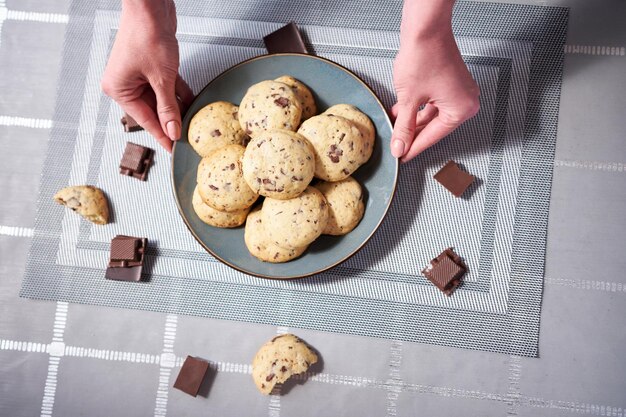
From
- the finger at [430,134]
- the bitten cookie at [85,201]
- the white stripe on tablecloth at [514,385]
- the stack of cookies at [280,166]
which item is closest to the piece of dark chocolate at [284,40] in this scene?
the stack of cookies at [280,166]

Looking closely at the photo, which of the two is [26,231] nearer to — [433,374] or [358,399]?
[358,399]

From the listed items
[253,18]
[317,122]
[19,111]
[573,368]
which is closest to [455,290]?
[573,368]

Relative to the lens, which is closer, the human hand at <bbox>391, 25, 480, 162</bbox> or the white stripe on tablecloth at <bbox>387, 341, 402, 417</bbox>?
the human hand at <bbox>391, 25, 480, 162</bbox>

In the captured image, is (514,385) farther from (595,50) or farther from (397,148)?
(595,50)

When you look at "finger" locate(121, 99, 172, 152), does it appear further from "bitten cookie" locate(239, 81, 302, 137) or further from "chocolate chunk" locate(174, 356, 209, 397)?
"chocolate chunk" locate(174, 356, 209, 397)

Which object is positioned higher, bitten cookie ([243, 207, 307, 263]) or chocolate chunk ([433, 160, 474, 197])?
chocolate chunk ([433, 160, 474, 197])

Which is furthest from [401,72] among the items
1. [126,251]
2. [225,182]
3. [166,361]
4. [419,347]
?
[166,361]

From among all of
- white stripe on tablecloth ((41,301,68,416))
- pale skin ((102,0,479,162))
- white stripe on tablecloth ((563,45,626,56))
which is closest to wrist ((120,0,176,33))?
pale skin ((102,0,479,162))
